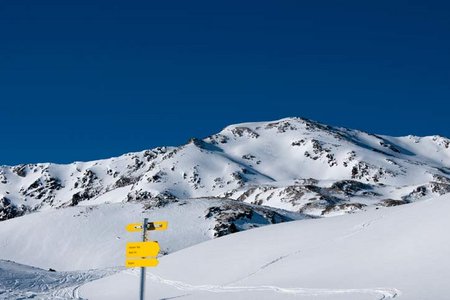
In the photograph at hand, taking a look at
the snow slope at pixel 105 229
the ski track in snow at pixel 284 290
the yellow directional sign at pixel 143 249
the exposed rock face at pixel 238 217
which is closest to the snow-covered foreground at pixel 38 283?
the ski track in snow at pixel 284 290

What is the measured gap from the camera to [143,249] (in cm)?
1479

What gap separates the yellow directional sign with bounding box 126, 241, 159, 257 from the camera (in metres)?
14.6

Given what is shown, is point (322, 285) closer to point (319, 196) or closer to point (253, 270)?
point (253, 270)

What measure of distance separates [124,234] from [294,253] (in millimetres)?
55192

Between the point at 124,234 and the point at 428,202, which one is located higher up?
the point at 124,234

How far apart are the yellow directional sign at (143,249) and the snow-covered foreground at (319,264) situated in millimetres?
6269

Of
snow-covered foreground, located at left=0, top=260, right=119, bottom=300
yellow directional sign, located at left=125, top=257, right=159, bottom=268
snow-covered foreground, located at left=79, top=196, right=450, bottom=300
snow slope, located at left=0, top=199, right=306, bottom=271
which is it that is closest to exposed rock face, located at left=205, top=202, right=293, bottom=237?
snow slope, located at left=0, top=199, right=306, bottom=271

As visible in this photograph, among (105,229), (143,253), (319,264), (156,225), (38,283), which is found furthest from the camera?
(105,229)

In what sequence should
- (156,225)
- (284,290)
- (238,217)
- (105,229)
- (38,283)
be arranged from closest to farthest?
(156,225), (284,290), (38,283), (105,229), (238,217)

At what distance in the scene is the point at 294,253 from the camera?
2895cm

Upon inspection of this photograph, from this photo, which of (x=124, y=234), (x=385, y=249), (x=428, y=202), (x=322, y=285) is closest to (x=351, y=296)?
(x=322, y=285)

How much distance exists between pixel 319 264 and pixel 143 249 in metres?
12.0

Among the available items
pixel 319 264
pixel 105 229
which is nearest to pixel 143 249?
pixel 319 264

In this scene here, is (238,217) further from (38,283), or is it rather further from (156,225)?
(156,225)
